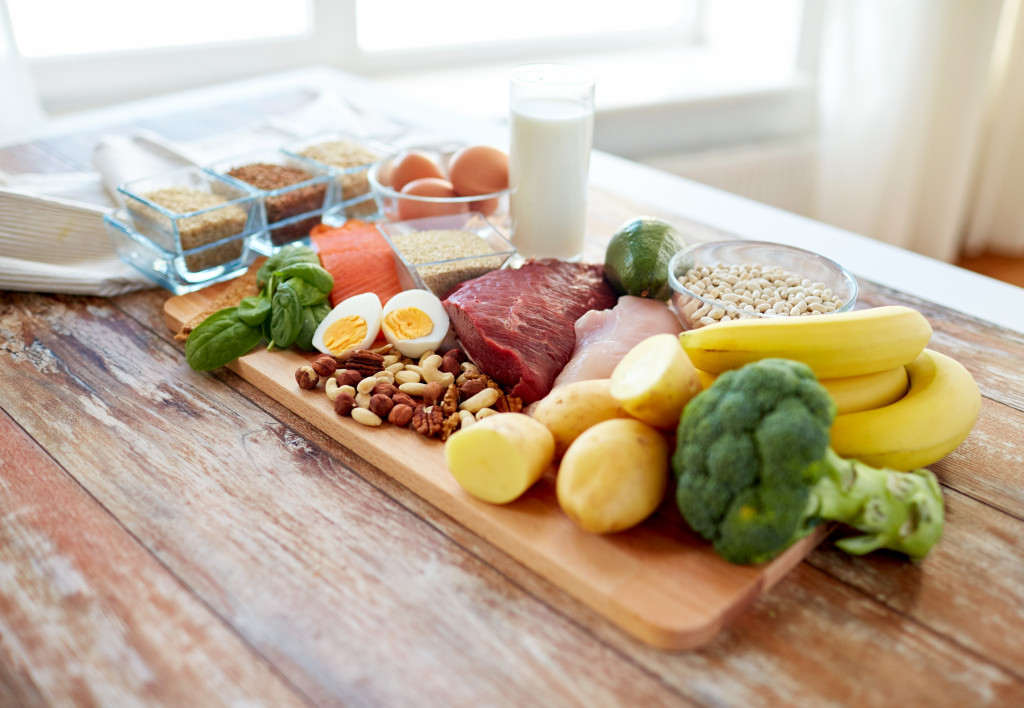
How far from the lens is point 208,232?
134 centimetres

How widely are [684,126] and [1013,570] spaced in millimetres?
2536

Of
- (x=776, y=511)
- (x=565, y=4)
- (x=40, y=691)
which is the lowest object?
(x=40, y=691)

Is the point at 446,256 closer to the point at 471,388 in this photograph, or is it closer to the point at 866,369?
the point at 471,388

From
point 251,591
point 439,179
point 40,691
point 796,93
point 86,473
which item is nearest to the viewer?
point 40,691

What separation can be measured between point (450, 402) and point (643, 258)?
358 millimetres

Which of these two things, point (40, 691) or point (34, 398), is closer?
point (40, 691)

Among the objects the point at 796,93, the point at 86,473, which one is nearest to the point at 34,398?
the point at 86,473

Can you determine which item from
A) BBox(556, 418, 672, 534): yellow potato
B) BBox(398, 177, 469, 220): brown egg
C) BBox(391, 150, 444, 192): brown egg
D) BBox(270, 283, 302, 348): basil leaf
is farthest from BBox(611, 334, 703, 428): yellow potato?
BBox(391, 150, 444, 192): brown egg

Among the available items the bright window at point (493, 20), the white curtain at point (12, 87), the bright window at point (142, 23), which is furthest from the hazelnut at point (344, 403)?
the bright window at point (493, 20)

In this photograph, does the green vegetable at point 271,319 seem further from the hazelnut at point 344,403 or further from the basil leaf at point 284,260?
the hazelnut at point 344,403

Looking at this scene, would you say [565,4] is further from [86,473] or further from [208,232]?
[86,473]

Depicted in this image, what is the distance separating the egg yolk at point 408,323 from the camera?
1.16 meters

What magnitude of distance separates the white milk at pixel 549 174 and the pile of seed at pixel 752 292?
0.30 meters

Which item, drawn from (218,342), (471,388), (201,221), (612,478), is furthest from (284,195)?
(612,478)
